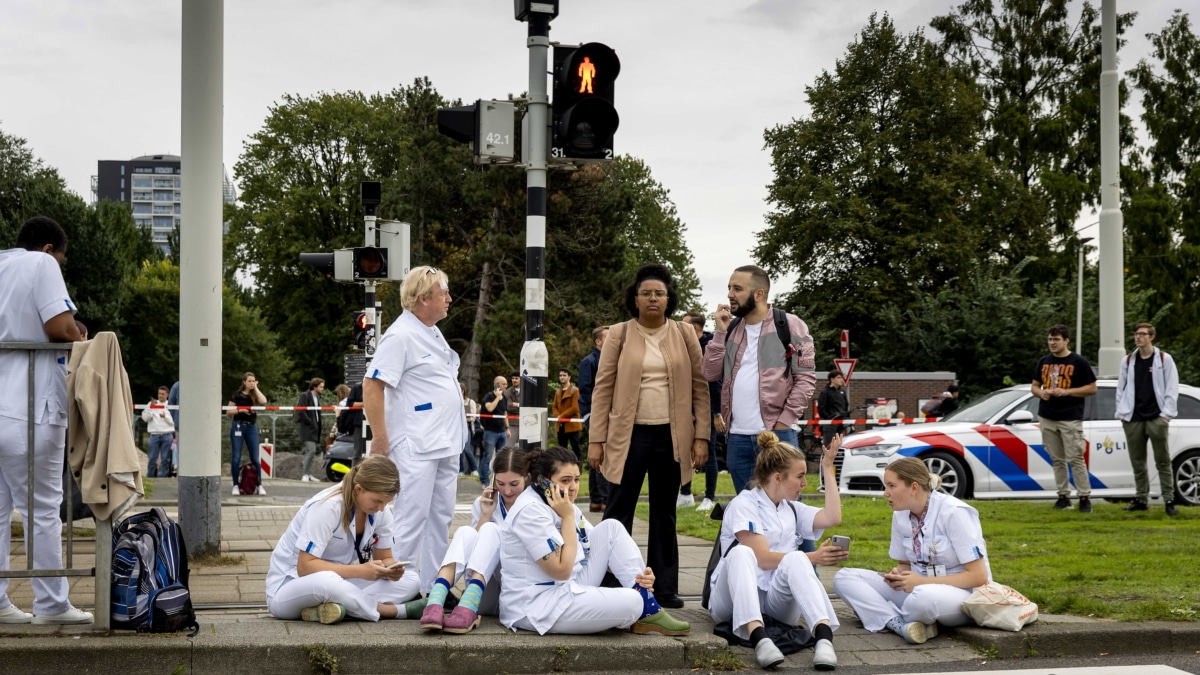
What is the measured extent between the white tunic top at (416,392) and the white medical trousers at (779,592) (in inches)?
68.1

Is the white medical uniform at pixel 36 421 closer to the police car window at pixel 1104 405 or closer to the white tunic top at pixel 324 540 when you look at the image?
the white tunic top at pixel 324 540

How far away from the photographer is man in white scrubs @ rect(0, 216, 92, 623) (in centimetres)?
596

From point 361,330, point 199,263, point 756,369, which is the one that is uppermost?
point 199,263

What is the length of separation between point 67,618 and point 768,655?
3.34 metres

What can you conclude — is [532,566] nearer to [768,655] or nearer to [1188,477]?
[768,655]

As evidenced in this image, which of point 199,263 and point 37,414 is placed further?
point 199,263

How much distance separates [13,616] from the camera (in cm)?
618

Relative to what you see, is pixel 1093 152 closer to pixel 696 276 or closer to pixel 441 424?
pixel 696 276

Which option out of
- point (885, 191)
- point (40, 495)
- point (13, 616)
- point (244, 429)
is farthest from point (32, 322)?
point (885, 191)

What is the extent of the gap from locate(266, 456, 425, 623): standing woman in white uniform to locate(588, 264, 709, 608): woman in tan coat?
1.32 m

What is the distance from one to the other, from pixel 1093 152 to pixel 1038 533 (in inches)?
1481

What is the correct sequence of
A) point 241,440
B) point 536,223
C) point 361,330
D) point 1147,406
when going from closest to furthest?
1. point 536,223
2. point 1147,406
3. point 361,330
4. point 241,440

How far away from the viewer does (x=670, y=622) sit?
21.0 ft

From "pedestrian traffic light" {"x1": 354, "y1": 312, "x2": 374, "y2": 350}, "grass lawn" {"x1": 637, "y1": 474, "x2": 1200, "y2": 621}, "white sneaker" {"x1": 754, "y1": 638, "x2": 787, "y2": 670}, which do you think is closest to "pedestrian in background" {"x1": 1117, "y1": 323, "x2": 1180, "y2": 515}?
"grass lawn" {"x1": 637, "y1": 474, "x2": 1200, "y2": 621}
